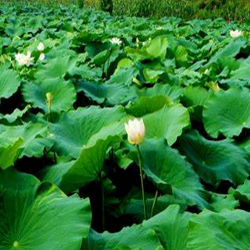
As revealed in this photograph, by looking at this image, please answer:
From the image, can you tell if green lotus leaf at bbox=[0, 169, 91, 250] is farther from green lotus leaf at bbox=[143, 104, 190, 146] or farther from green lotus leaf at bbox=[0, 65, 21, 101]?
green lotus leaf at bbox=[0, 65, 21, 101]

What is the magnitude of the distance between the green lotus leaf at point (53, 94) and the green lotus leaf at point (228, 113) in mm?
590

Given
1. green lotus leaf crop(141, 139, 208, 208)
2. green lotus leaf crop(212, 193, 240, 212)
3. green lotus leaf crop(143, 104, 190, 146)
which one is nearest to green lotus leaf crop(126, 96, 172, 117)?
green lotus leaf crop(143, 104, 190, 146)

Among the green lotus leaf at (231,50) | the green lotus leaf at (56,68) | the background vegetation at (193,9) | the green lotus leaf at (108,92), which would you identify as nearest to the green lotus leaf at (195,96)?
the green lotus leaf at (108,92)

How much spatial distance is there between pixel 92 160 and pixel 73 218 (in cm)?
25

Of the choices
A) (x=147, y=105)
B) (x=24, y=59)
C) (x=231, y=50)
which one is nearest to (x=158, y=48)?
(x=231, y=50)

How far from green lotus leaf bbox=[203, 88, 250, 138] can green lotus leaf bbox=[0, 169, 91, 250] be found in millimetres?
966

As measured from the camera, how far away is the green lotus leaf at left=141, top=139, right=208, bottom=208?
1476 millimetres

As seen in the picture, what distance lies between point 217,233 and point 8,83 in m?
1.52

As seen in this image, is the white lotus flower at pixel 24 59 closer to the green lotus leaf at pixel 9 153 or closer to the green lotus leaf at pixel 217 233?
the green lotus leaf at pixel 9 153

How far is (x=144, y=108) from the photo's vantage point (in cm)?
196

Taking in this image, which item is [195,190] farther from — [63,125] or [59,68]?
[59,68]

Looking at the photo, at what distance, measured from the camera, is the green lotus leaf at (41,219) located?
3.60ft

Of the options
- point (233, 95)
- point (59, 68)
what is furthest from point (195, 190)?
point (59, 68)

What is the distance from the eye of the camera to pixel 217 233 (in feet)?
3.49
